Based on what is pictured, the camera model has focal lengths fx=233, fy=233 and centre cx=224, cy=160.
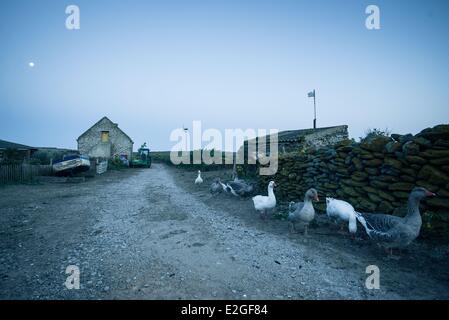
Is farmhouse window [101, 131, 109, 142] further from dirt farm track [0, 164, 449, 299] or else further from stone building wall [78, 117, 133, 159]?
dirt farm track [0, 164, 449, 299]

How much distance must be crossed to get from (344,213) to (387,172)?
173 centimetres

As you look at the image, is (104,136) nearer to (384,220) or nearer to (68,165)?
(68,165)

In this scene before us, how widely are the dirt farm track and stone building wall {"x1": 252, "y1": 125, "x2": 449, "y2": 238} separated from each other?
1.04 m

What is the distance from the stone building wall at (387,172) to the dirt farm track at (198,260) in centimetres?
104

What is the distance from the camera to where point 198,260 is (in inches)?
182

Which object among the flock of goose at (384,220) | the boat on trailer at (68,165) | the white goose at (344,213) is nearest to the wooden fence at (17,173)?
the boat on trailer at (68,165)

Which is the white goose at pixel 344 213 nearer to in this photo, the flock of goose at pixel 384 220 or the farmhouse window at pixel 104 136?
the flock of goose at pixel 384 220

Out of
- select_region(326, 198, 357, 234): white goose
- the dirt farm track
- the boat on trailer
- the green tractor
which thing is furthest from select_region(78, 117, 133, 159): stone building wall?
select_region(326, 198, 357, 234): white goose

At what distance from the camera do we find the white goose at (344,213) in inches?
230

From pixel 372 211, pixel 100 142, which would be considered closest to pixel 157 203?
pixel 372 211

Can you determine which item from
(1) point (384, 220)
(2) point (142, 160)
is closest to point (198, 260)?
(1) point (384, 220)
